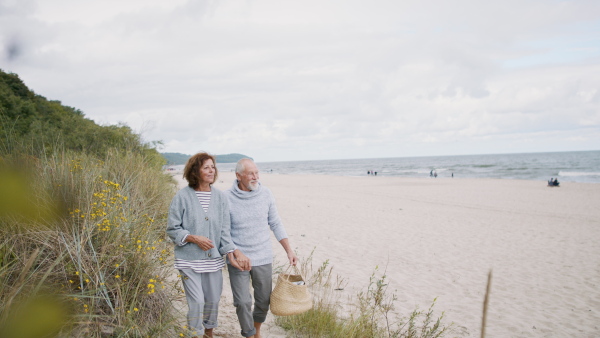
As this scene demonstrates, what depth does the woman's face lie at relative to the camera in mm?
3555

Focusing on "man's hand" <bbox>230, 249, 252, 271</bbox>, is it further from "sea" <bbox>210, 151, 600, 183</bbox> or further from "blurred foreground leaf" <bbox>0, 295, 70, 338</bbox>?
"sea" <bbox>210, 151, 600, 183</bbox>

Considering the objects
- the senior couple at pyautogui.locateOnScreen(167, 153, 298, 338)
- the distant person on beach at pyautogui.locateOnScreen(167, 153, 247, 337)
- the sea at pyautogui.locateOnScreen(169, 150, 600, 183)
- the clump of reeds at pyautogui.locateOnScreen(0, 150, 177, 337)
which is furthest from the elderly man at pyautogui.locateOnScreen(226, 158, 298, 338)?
the sea at pyautogui.locateOnScreen(169, 150, 600, 183)

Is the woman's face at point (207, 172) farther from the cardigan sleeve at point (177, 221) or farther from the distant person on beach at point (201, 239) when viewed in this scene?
the cardigan sleeve at point (177, 221)

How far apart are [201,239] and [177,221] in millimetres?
268

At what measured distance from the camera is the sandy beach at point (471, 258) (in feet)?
18.1

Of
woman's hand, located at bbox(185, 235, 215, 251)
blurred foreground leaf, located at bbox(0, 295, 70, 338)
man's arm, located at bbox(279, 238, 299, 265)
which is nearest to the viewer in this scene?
blurred foreground leaf, located at bbox(0, 295, 70, 338)

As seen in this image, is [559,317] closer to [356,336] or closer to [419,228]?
[356,336]

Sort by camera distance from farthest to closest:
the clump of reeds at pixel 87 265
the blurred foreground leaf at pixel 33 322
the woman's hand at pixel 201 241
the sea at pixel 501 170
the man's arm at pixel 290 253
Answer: the sea at pixel 501 170 → the man's arm at pixel 290 253 → the woman's hand at pixel 201 241 → the clump of reeds at pixel 87 265 → the blurred foreground leaf at pixel 33 322

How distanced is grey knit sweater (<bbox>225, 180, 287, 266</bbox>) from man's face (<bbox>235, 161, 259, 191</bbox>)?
0.25 feet

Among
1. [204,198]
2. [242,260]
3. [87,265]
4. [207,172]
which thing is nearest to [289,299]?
[242,260]

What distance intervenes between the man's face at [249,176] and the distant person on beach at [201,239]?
233mm

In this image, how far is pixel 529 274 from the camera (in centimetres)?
760

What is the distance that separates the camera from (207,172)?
11.7 feet

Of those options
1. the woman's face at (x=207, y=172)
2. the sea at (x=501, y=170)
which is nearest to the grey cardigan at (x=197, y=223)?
the woman's face at (x=207, y=172)
